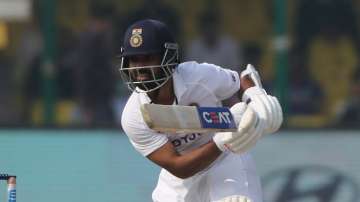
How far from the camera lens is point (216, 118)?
4145mm

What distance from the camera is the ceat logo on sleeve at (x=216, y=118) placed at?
4.11 m

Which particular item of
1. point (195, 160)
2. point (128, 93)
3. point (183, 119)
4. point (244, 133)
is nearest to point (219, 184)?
point (195, 160)

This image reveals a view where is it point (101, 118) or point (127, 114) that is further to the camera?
point (101, 118)

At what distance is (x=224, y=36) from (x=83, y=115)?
1.11 metres

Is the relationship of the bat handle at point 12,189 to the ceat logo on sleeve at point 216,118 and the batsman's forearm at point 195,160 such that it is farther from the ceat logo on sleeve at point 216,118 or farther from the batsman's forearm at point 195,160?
the ceat logo on sleeve at point 216,118

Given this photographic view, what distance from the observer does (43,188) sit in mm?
7625

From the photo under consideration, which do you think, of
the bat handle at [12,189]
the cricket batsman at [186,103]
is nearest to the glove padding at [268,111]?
the cricket batsman at [186,103]

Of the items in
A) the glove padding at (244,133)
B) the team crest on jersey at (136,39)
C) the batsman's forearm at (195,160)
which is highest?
the team crest on jersey at (136,39)

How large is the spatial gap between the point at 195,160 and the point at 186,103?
12.1 inches

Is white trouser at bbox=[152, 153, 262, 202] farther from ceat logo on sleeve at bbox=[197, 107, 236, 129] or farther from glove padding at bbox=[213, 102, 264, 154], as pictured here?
ceat logo on sleeve at bbox=[197, 107, 236, 129]

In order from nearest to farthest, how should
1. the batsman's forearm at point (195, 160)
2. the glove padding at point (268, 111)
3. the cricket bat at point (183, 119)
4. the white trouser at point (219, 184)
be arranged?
the cricket bat at point (183, 119)
the glove padding at point (268, 111)
the batsman's forearm at point (195, 160)
the white trouser at point (219, 184)

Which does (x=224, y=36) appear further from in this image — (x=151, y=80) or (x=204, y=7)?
(x=151, y=80)

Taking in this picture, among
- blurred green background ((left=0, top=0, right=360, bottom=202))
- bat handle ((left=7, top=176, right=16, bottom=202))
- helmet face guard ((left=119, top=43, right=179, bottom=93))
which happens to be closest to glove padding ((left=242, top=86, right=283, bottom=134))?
helmet face guard ((left=119, top=43, right=179, bottom=93))

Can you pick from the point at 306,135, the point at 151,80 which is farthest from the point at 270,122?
the point at 306,135
